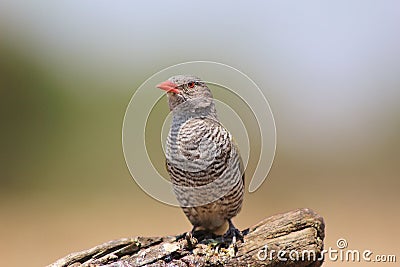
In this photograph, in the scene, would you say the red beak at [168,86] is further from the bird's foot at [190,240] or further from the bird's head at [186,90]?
the bird's foot at [190,240]

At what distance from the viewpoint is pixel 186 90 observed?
86.0 inches

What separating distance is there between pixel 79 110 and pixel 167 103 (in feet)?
16.9

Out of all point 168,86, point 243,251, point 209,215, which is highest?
point 168,86

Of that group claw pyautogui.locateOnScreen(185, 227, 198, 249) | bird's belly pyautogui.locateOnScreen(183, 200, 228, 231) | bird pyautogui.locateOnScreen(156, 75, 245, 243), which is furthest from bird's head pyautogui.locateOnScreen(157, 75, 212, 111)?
claw pyautogui.locateOnScreen(185, 227, 198, 249)

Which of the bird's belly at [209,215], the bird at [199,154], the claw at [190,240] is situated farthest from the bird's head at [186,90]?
the claw at [190,240]

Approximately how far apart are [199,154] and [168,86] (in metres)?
0.32

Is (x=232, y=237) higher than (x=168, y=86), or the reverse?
(x=168, y=86)

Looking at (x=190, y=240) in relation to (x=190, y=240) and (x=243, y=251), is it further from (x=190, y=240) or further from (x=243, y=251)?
(x=243, y=251)

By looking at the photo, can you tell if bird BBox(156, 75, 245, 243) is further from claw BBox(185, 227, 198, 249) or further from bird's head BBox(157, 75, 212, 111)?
claw BBox(185, 227, 198, 249)

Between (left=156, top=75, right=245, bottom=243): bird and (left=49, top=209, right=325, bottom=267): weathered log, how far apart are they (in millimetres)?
132

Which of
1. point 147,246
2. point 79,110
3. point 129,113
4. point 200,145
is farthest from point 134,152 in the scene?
point 79,110

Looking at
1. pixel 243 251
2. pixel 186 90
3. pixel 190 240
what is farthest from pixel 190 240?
Result: pixel 186 90

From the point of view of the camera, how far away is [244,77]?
1.93 metres

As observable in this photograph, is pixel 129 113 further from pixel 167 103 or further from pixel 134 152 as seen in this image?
pixel 167 103
